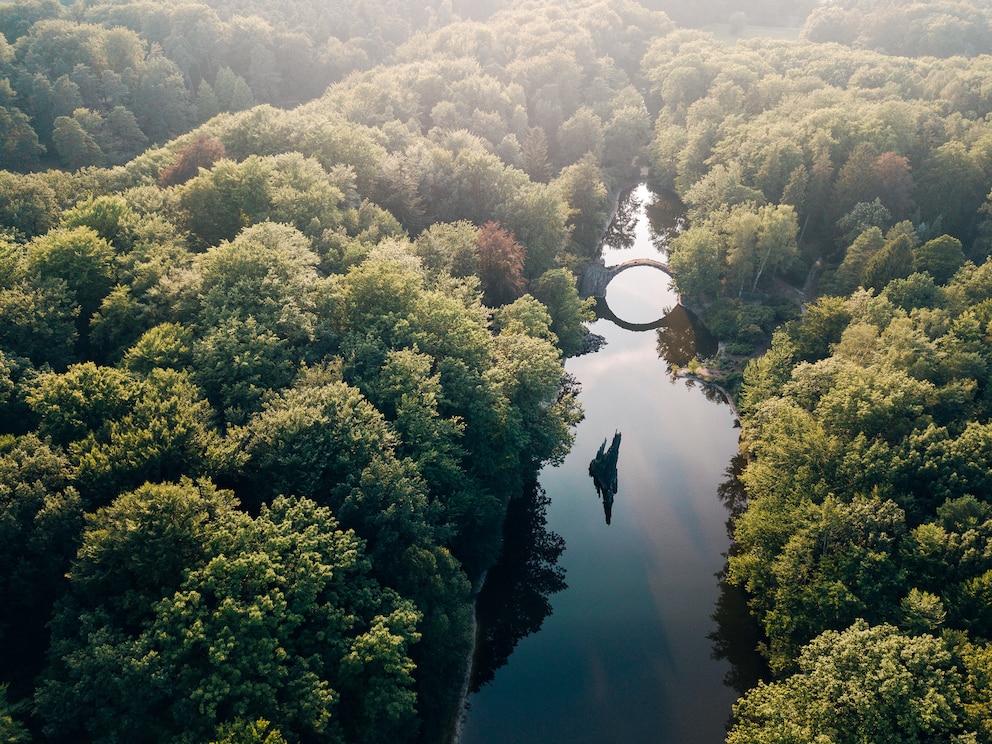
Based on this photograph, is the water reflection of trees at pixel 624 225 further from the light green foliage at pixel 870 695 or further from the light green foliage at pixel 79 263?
the light green foliage at pixel 870 695

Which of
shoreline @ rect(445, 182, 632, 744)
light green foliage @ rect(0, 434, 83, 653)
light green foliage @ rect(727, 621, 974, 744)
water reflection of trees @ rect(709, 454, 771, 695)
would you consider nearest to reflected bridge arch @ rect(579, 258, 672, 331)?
water reflection of trees @ rect(709, 454, 771, 695)

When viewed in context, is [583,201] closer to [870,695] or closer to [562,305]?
[562,305]

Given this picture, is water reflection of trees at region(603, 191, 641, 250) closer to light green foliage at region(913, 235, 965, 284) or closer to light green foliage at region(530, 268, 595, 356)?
light green foliage at region(530, 268, 595, 356)

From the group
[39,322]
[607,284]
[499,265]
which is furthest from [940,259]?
[39,322]

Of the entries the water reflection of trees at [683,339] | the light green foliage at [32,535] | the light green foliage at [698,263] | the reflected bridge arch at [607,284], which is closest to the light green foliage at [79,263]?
the light green foliage at [32,535]

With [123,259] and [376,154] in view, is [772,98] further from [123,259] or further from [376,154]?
[123,259]

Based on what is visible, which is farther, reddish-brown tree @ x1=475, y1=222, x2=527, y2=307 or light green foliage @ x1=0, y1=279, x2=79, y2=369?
reddish-brown tree @ x1=475, y1=222, x2=527, y2=307
